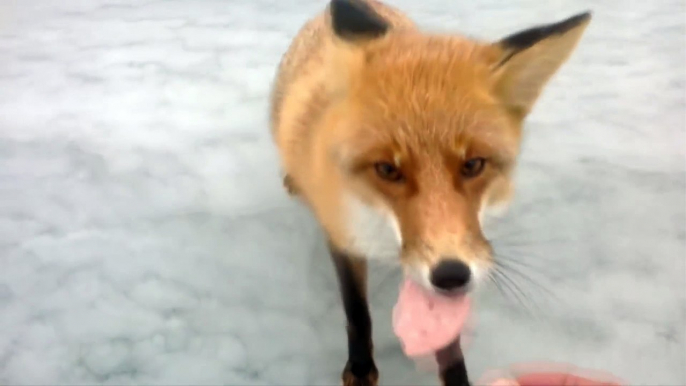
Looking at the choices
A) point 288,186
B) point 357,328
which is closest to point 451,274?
point 357,328

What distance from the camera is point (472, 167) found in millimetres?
964

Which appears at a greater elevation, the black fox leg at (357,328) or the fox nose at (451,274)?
the fox nose at (451,274)

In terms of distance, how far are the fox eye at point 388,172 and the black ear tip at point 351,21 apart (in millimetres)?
251

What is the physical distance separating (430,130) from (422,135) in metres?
0.01

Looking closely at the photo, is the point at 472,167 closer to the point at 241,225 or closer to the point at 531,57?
the point at 531,57

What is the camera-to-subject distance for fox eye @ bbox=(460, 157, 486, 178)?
955mm

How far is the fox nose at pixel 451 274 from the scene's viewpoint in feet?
2.91

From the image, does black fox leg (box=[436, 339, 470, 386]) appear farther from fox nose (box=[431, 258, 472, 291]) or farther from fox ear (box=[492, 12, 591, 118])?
fox ear (box=[492, 12, 591, 118])

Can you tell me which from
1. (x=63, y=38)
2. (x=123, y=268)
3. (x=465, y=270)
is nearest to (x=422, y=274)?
(x=465, y=270)

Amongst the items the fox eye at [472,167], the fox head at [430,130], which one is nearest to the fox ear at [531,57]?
the fox head at [430,130]

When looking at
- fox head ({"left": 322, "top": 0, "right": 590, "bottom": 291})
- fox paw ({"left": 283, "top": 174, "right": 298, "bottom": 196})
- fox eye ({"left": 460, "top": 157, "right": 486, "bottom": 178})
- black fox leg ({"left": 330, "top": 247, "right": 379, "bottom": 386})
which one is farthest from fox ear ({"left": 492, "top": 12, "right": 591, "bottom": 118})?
fox paw ({"left": 283, "top": 174, "right": 298, "bottom": 196})

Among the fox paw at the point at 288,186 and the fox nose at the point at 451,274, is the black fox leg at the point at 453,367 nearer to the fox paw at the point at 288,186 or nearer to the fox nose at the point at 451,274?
the fox nose at the point at 451,274

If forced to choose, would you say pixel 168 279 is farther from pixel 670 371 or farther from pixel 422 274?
pixel 670 371

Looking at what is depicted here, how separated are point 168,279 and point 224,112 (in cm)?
80
